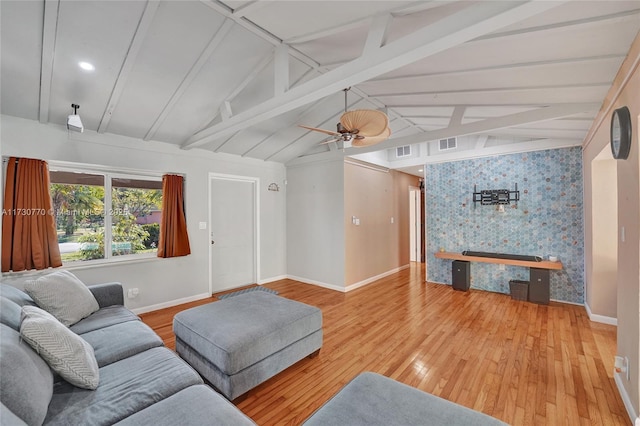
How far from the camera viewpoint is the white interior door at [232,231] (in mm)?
4848

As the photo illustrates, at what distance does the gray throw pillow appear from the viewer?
2.20 m

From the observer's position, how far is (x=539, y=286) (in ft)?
13.8

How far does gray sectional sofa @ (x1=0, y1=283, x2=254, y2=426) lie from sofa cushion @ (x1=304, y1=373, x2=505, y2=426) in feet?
1.28

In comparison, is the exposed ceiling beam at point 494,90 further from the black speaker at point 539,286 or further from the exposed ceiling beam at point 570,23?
the black speaker at point 539,286

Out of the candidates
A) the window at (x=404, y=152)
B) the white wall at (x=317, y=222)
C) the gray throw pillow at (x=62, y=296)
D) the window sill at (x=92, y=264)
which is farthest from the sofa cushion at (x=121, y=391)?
the window at (x=404, y=152)

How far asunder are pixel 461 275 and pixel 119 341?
4913 millimetres

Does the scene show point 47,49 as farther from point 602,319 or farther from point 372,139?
point 602,319

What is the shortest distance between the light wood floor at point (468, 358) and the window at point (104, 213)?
1.06 metres

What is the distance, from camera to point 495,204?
4.79 m

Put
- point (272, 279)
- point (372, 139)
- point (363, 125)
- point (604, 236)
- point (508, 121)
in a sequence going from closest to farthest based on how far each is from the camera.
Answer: point (363, 125) < point (508, 121) < point (372, 139) < point (604, 236) < point (272, 279)

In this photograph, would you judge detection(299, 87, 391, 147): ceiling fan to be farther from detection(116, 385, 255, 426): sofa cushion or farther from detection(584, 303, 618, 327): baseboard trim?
detection(584, 303, 618, 327): baseboard trim

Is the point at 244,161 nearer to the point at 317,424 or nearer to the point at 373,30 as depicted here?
the point at 373,30

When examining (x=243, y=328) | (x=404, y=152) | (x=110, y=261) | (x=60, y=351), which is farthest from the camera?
(x=404, y=152)

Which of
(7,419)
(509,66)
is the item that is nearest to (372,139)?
(509,66)
